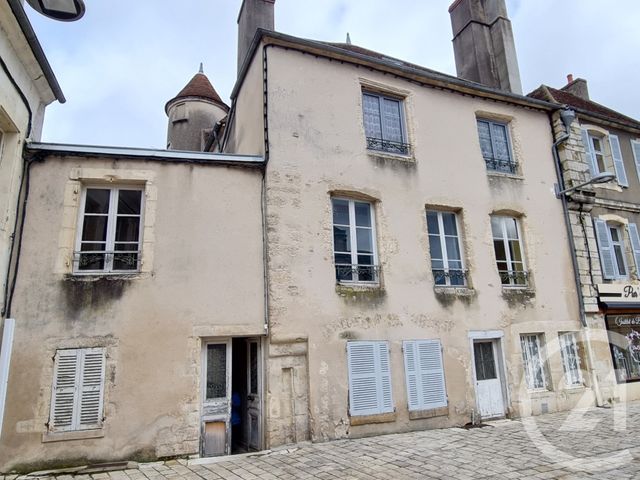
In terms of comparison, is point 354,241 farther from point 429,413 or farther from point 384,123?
point 429,413

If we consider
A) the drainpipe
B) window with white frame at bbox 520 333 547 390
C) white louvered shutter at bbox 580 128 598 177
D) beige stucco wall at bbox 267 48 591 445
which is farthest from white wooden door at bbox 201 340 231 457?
white louvered shutter at bbox 580 128 598 177

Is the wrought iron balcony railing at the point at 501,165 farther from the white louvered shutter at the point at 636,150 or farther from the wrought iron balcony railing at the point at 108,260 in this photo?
the wrought iron balcony railing at the point at 108,260

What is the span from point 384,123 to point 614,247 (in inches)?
241

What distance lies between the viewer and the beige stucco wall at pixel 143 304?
205 inches

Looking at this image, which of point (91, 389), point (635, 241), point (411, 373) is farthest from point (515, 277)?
point (91, 389)

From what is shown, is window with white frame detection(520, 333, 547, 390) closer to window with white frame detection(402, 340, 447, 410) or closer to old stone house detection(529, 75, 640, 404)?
old stone house detection(529, 75, 640, 404)

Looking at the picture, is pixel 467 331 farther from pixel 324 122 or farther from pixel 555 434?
pixel 324 122

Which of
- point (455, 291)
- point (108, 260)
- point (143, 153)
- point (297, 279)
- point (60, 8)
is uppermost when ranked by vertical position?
point (143, 153)

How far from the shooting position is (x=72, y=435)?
514 cm

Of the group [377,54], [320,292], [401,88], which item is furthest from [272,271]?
[377,54]

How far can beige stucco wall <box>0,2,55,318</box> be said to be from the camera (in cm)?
529

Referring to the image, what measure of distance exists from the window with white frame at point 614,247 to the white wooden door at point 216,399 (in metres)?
7.99

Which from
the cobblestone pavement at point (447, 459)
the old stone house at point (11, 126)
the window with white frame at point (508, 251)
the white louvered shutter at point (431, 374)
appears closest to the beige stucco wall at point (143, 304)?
the old stone house at point (11, 126)

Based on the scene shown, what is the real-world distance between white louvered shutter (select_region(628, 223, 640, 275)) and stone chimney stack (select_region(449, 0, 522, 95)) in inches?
160
